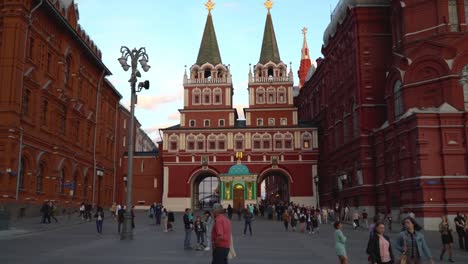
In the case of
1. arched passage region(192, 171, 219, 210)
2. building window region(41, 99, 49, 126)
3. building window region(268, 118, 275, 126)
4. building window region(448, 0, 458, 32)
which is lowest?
arched passage region(192, 171, 219, 210)

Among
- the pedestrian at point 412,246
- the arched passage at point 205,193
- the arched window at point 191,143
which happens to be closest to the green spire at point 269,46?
the arched window at point 191,143

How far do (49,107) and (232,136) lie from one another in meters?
28.2

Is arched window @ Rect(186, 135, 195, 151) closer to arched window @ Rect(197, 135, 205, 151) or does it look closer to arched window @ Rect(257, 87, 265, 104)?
arched window @ Rect(197, 135, 205, 151)

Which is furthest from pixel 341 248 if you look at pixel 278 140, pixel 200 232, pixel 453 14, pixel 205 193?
pixel 205 193

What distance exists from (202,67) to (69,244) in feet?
156

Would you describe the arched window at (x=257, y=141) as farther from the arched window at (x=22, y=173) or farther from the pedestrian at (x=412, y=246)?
the pedestrian at (x=412, y=246)

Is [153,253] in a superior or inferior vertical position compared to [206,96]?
inferior

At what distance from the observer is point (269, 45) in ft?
220

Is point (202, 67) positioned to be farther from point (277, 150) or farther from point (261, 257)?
point (261, 257)

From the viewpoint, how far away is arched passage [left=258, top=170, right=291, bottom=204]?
6159cm

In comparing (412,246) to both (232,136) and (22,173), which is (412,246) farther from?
(232,136)

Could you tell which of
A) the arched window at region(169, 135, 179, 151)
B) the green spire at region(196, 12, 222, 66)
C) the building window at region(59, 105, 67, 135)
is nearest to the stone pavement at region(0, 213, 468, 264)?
the building window at region(59, 105, 67, 135)

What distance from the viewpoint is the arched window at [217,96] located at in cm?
6375

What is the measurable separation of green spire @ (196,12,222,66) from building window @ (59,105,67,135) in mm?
27079
